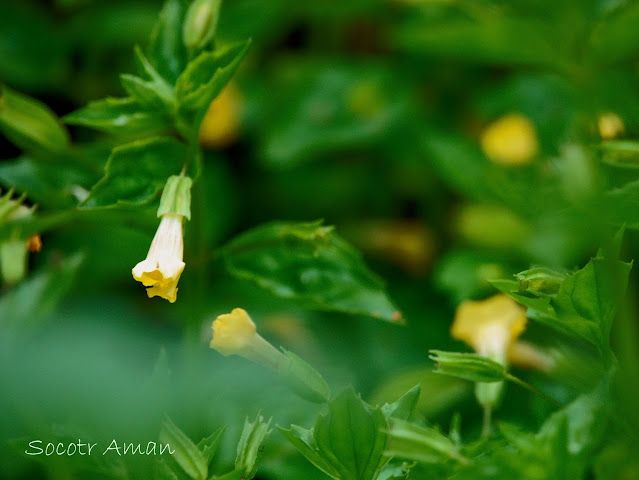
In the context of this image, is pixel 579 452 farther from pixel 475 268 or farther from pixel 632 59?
pixel 632 59

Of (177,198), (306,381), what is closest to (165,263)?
(177,198)

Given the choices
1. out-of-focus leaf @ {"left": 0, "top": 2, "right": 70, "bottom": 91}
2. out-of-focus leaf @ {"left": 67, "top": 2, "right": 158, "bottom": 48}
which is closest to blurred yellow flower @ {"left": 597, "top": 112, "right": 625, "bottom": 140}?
out-of-focus leaf @ {"left": 67, "top": 2, "right": 158, "bottom": 48}

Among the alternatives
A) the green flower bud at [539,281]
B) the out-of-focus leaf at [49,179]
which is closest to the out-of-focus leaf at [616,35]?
the green flower bud at [539,281]

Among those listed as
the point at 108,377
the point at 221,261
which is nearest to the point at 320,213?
the point at 221,261

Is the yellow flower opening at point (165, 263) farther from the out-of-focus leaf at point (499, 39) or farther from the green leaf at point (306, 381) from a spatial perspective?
the out-of-focus leaf at point (499, 39)

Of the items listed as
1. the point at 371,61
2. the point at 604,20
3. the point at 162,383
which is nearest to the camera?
the point at 162,383

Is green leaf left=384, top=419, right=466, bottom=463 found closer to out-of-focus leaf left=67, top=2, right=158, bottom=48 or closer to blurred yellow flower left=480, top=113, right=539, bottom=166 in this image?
blurred yellow flower left=480, top=113, right=539, bottom=166
